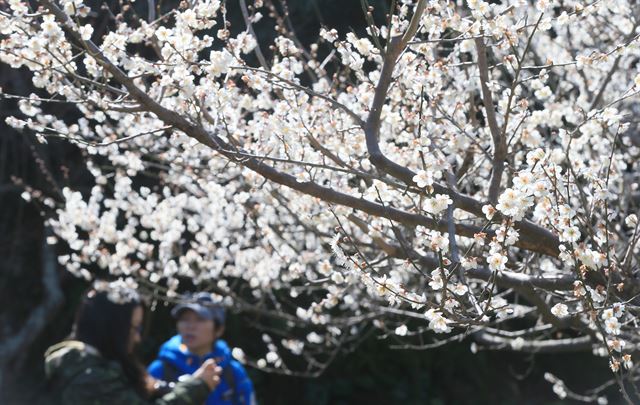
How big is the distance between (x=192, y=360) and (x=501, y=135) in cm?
221

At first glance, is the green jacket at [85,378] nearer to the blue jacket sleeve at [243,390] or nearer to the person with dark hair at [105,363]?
the person with dark hair at [105,363]

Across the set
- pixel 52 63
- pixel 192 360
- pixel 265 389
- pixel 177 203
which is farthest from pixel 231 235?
pixel 265 389

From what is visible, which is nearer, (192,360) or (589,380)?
(192,360)

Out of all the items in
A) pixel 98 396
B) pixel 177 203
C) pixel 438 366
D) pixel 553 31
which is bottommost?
pixel 98 396

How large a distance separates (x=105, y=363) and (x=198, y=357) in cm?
117

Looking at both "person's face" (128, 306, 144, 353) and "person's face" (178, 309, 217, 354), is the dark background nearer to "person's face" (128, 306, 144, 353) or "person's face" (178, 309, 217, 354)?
"person's face" (178, 309, 217, 354)

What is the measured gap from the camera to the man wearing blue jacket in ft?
14.1

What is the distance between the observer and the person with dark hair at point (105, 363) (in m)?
3.17

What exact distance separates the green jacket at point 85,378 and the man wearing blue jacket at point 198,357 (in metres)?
1.01

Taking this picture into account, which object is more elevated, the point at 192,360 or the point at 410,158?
the point at 410,158

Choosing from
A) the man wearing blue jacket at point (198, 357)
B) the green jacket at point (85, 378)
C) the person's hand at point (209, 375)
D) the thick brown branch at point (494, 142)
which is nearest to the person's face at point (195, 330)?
the man wearing blue jacket at point (198, 357)

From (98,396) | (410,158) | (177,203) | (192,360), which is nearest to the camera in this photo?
(98,396)

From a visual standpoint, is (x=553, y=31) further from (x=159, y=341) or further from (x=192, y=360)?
(x=159, y=341)

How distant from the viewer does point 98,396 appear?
10.3 feet
